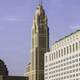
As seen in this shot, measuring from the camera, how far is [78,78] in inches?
7500

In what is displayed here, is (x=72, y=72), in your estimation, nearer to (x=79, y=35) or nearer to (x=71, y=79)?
(x=71, y=79)

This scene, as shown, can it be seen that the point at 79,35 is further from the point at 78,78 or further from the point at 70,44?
the point at 78,78

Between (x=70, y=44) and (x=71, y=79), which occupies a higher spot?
(x=70, y=44)

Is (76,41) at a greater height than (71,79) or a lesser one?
greater

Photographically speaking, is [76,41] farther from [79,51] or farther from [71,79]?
[71,79]

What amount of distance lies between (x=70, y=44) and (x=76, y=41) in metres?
6.93

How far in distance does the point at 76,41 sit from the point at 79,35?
22.3ft

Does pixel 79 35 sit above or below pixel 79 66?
above

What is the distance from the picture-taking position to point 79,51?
18900 cm

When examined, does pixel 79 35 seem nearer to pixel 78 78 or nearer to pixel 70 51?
pixel 70 51

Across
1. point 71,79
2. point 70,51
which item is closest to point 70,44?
point 70,51

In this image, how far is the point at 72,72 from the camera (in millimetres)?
198250

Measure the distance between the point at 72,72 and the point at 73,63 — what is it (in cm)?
518

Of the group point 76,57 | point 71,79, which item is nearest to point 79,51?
point 76,57
